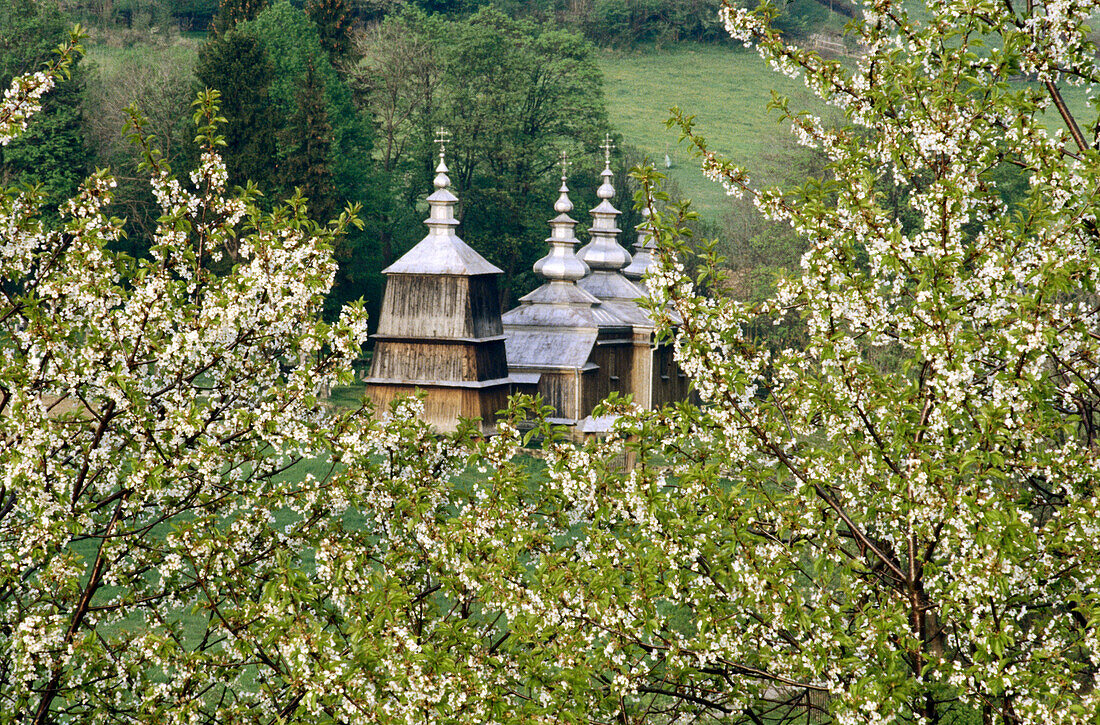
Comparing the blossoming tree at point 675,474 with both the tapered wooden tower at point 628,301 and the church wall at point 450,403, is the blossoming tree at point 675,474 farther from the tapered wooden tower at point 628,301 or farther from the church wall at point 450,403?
the tapered wooden tower at point 628,301

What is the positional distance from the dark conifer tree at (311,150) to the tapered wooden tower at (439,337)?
998 centimetres

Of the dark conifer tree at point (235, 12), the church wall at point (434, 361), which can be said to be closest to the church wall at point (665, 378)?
the church wall at point (434, 361)

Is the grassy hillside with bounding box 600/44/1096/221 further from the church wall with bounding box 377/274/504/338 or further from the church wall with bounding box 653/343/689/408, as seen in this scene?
the church wall with bounding box 377/274/504/338

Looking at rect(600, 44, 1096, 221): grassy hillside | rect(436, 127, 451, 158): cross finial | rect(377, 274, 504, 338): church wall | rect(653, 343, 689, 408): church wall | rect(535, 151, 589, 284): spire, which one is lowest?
rect(653, 343, 689, 408): church wall

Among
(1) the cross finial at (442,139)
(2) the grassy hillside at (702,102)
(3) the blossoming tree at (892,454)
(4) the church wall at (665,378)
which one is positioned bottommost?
(4) the church wall at (665,378)

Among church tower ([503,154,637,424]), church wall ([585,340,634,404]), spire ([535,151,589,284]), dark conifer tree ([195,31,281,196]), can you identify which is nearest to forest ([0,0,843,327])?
dark conifer tree ([195,31,281,196])

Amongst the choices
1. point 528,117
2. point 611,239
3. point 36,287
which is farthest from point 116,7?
point 36,287

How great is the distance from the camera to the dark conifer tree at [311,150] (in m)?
46.3

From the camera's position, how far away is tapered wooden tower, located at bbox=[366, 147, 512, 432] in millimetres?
37562

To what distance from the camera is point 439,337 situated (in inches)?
1484

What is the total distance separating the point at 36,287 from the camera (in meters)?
6.89

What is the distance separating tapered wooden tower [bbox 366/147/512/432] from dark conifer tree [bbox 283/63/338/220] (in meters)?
9.98

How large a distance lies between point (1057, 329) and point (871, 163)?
2122 mm

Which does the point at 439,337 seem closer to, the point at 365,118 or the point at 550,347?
the point at 550,347
